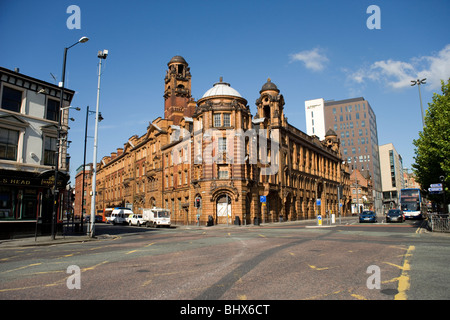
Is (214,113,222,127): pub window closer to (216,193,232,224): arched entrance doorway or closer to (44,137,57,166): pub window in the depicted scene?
(216,193,232,224): arched entrance doorway

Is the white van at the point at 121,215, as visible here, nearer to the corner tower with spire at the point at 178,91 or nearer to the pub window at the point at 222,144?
the corner tower with spire at the point at 178,91

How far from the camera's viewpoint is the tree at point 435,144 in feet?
81.5

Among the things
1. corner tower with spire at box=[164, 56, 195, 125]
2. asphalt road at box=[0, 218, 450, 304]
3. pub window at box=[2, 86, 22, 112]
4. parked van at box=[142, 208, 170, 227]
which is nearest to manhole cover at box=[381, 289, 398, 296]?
asphalt road at box=[0, 218, 450, 304]

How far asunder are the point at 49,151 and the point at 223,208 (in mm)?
20715

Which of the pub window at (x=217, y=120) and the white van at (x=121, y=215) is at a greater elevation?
the pub window at (x=217, y=120)

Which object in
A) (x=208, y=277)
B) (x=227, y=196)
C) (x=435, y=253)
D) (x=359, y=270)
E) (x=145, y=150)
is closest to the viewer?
(x=208, y=277)

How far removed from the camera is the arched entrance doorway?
1496 inches

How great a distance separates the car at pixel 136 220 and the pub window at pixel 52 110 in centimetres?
1978

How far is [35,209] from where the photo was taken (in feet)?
73.3

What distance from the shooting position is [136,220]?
42812 millimetres

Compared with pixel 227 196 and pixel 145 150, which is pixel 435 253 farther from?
pixel 145 150

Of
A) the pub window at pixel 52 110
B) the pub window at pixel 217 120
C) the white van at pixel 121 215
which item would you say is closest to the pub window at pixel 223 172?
the pub window at pixel 217 120

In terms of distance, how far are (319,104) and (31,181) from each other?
390 feet

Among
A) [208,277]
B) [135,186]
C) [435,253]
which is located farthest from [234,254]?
[135,186]
